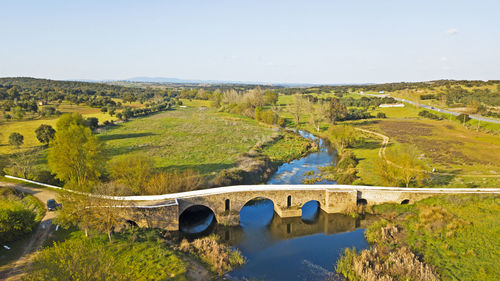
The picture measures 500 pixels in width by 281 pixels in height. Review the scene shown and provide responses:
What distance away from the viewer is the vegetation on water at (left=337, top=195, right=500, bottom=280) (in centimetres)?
2352

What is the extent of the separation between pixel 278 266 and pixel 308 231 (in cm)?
808

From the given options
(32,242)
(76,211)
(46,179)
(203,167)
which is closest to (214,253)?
(76,211)

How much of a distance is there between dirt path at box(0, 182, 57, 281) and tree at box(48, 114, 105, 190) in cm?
289

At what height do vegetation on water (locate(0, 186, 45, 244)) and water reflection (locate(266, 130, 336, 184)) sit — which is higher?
vegetation on water (locate(0, 186, 45, 244))

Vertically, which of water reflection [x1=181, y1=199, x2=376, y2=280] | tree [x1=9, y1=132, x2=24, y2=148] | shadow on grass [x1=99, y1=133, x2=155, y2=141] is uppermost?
tree [x1=9, y1=132, x2=24, y2=148]

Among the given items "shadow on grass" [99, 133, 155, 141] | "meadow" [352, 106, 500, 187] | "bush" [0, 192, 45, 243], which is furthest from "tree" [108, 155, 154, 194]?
"shadow on grass" [99, 133, 155, 141]

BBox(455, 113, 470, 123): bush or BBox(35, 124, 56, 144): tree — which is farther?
BBox(455, 113, 470, 123): bush

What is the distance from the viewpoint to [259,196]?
1308 inches

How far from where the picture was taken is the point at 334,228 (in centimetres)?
3275

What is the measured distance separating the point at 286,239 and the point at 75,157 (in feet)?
90.5

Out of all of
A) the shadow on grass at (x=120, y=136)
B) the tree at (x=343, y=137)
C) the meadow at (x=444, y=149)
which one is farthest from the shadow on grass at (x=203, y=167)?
the shadow on grass at (x=120, y=136)

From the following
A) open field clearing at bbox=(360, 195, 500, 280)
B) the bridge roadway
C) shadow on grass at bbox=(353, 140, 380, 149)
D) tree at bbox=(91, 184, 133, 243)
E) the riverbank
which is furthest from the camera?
shadow on grass at bbox=(353, 140, 380, 149)

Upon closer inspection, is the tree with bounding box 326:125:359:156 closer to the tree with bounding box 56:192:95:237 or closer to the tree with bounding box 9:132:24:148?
the tree with bounding box 56:192:95:237

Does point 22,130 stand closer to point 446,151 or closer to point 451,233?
point 451,233
